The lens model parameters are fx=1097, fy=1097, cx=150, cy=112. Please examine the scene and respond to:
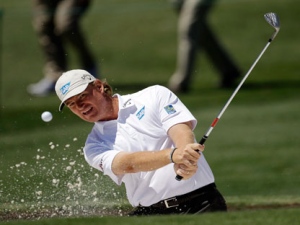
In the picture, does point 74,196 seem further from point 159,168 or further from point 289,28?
point 289,28

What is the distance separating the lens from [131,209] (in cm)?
818

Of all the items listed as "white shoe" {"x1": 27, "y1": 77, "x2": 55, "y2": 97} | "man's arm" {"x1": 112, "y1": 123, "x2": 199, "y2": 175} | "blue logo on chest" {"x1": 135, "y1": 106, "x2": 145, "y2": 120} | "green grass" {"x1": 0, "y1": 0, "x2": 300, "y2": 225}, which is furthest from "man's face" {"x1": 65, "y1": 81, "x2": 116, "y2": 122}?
"white shoe" {"x1": 27, "y1": 77, "x2": 55, "y2": 97}

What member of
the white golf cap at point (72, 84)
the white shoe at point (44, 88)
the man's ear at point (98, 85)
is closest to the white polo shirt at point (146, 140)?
the man's ear at point (98, 85)

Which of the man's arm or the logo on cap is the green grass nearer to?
the man's arm

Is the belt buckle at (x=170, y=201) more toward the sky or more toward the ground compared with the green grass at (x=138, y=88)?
more toward the sky

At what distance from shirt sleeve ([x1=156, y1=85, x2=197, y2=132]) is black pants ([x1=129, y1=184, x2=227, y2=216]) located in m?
0.45

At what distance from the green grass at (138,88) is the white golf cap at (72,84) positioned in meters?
0.82

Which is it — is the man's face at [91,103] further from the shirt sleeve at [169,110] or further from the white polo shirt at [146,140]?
the shirt sleeve at [169,110]

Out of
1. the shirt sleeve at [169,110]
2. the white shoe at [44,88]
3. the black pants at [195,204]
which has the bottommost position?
the white shoe at [44,88]

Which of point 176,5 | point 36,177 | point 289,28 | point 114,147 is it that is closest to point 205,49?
point 176,5

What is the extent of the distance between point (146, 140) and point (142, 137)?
32mm

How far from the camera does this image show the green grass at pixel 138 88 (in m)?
8.39

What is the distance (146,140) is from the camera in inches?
278

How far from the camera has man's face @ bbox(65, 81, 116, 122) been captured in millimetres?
7031
